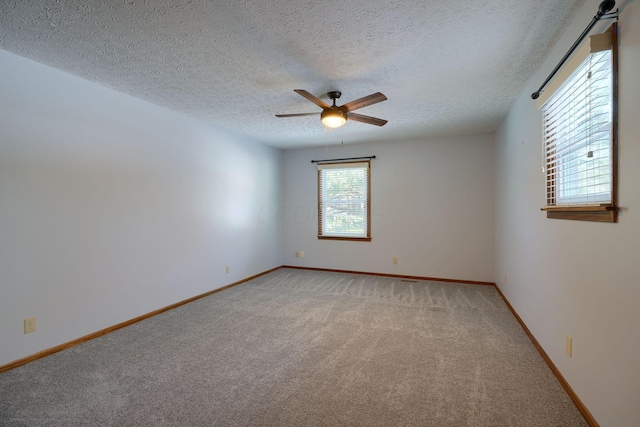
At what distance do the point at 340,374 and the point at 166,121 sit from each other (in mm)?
3302

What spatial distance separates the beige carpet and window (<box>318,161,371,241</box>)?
211 centimetres

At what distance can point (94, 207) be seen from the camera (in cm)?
278

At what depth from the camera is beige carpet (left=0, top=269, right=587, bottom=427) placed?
5.61ft

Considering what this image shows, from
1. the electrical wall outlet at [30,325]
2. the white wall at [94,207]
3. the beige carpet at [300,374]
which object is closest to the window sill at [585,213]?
the beige carpet at [300,374]

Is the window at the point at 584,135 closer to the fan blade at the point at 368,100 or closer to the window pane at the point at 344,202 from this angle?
the fan blade at the point at 368,100

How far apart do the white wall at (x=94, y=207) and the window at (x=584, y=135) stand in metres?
3.74

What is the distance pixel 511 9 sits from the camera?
1731mm

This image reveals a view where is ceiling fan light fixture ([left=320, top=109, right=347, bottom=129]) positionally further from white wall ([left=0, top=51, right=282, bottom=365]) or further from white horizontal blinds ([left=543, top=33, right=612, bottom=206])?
white wall ([left=0, top=51, right=282, bottom=365])

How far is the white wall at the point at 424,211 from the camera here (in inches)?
181

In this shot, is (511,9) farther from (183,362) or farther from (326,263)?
(326,263)

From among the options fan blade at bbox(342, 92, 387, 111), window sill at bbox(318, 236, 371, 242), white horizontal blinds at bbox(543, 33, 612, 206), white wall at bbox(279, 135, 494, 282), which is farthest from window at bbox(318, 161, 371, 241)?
white horizontal blinds at bbox(543, 33, 612, 206)

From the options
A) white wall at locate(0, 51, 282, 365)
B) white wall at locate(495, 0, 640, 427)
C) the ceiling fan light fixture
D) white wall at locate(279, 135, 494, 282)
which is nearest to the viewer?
white wall at locate(495, 0, 640, 427)

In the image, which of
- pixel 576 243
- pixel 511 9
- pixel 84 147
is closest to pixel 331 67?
pixel 511 9

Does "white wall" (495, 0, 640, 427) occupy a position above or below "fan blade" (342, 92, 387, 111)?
below
